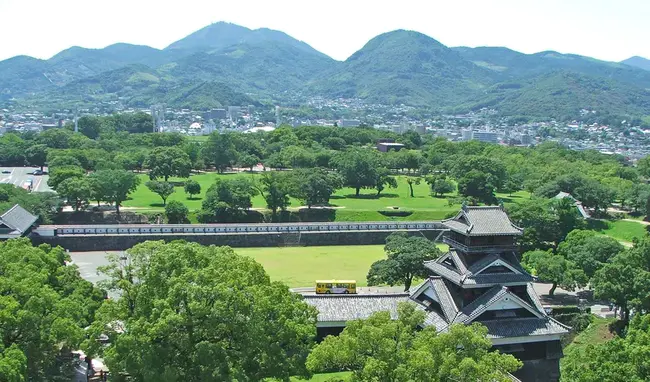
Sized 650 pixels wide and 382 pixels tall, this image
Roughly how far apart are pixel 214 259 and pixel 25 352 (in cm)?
573

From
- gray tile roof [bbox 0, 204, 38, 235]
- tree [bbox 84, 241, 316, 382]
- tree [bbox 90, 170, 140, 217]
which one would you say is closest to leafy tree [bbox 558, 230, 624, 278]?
tree [bbox 84, 241, 316, 382]

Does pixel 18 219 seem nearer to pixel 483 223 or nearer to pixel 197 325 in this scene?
pixel 197 325

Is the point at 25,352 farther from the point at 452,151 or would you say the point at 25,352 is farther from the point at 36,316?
the point at 452,151

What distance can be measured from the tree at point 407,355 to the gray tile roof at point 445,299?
18.1 ft

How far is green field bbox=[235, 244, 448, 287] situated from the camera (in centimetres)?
3572

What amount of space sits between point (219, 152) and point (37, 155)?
21.9 m

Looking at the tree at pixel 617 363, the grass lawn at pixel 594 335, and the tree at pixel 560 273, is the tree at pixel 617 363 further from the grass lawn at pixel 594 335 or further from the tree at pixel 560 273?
the tree at pixel 560 273

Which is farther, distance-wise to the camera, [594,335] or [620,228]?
[620,228]

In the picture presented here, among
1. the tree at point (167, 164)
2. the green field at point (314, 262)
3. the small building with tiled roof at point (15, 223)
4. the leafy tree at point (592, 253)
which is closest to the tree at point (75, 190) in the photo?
the small building with tiled roof at point (15, 223)

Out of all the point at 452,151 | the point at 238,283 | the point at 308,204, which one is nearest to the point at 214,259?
the point at 238,283

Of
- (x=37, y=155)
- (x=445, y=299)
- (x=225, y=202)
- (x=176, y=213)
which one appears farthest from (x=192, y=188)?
(x=445, y=299)

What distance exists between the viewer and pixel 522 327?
70.3 ft

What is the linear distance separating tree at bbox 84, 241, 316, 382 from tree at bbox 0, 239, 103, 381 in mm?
1129

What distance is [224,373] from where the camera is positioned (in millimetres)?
15047
